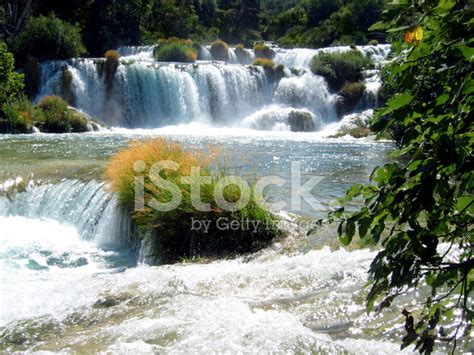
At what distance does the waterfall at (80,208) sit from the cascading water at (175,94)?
1350cm

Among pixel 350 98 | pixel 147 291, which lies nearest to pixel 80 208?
pixel 147 291

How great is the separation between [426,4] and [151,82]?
22280 mm

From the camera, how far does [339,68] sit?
26359 mm

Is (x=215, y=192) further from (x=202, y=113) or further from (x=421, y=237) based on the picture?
(x=202, y=113)

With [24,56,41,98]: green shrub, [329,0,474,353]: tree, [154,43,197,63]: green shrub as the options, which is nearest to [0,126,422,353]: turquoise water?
[329,0,474,353]: tree

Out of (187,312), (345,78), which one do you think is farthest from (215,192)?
(345,78)

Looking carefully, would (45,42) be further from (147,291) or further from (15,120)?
(147,291)

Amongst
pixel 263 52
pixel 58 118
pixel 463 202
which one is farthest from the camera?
pixel 263 52

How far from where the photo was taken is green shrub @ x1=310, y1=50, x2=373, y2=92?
26000mm

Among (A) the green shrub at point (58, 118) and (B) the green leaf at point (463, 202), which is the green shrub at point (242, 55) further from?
(B) the green leaf at point (463, 202)

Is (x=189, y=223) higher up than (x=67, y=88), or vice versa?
(x=67, y=88)

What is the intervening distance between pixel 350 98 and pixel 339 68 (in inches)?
95.0

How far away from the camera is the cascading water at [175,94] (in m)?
22.9

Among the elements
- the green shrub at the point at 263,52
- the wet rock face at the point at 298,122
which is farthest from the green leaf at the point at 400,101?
the green shrub at the point at 263,52
